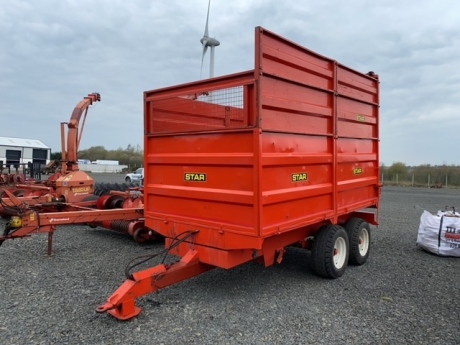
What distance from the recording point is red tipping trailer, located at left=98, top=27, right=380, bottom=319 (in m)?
3.89

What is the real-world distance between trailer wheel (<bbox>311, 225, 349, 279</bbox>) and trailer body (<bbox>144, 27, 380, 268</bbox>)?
16 cm

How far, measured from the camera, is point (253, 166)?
12.6ft

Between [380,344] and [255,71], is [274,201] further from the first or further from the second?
[380,344]

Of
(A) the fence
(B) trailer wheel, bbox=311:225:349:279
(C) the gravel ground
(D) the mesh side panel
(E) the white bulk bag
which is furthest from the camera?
(A) the fence

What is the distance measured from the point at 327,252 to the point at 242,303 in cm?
142

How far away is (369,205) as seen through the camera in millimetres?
6438

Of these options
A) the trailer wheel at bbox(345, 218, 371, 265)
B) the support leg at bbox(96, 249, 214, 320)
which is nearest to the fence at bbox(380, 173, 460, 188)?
the trailer wheel at bbox(345, 218, 371, 265)

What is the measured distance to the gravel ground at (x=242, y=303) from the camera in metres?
3.42

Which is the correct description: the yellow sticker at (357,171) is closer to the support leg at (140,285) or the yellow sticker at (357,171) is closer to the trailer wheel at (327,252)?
the trailer wheel at (327,252)

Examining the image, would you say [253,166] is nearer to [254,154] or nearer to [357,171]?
[254,154]

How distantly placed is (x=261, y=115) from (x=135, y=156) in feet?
225

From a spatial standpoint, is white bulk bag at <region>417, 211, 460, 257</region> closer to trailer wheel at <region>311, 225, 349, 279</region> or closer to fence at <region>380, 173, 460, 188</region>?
trailer wheel at <region>311, 225, 349, 279</region>

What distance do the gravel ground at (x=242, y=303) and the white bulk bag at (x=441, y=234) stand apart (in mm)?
194

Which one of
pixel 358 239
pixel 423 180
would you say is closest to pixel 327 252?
pixel 358 239
